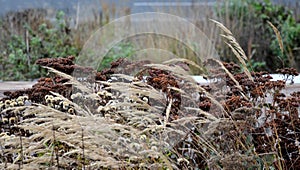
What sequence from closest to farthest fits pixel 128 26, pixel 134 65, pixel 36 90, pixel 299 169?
pixel 299 169
pixel 36 90
pixel 134 65
pixel 128 26

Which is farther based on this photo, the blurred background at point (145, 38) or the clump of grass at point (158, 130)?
the blurred background at point (145, 38)

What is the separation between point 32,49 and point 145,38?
1.28 m

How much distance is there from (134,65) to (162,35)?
3409 mm

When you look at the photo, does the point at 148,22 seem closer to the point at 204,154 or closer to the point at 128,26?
the point at 128,26

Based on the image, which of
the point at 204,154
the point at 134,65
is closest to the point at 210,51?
the point at 134,65

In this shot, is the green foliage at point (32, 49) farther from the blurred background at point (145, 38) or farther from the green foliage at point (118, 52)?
the green foliage at point (118, 52)

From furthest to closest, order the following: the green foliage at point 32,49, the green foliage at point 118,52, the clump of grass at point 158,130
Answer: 1. the green foliage at point 118,52
2. the green foliage at point 32,49
3. the clump of grass at point 158,130

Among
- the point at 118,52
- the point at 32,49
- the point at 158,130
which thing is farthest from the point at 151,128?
the point at 118,52

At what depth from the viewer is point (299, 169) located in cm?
261

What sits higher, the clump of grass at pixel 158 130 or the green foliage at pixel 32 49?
the clump of grass at pixel 158 130

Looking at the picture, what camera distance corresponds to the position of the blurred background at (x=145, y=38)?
6203 millimetres

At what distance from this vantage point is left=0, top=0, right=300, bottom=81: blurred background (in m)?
6.20

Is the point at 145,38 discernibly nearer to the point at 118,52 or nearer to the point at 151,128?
the point at 118,52

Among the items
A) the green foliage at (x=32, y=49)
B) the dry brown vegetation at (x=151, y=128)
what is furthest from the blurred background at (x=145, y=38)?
the dry brown vegetation at (x=151, y=128)
